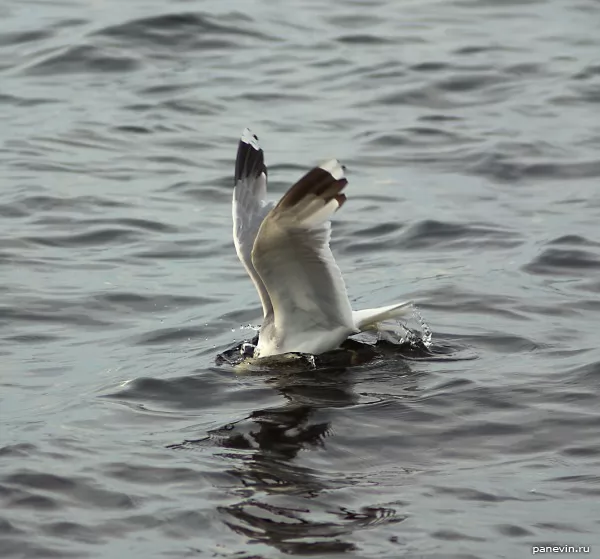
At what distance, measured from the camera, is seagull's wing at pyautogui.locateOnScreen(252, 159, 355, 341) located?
7.15 m

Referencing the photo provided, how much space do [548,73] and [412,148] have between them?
3153 millimetres

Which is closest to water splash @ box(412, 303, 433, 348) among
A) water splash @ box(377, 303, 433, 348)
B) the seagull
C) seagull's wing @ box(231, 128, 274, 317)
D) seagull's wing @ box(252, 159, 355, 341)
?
water splash @ box(377, 303, 433, 348)

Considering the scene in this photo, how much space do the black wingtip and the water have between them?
3.34 feet

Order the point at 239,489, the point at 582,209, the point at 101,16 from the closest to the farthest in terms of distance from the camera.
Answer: the point at 239,489 < the point at 582,209 < the point at 101,16

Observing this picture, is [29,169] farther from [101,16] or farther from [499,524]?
[499,524]

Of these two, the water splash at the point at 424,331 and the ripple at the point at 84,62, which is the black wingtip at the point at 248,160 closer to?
the water splash at the point at 424,331

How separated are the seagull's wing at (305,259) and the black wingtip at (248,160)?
132 cm

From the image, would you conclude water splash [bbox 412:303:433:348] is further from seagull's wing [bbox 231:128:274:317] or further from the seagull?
seagull's wing [bbox 231:128:274:317]

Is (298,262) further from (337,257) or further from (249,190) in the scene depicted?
(337,257)

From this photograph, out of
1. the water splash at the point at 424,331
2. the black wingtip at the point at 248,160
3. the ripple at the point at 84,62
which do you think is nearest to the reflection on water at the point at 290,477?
the water splash at the point at 424,331

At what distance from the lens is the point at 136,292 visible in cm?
994

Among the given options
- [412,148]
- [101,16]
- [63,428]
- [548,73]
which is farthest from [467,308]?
[101,16]

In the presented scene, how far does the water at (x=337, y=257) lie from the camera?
6066 millimetres

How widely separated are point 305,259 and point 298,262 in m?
0.06
